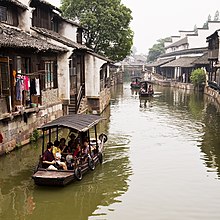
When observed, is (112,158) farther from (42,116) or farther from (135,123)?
(135,123)

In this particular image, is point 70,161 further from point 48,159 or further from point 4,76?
point 4,76

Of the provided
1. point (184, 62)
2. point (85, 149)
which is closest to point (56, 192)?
point (85, 149)

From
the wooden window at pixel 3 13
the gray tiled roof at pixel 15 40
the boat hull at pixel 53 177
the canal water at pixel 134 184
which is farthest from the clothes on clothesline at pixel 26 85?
the boat hull at pixel 53 177

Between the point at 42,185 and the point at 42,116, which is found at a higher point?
the point at 42,116

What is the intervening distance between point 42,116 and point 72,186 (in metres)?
8.03

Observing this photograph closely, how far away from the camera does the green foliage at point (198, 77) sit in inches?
1837

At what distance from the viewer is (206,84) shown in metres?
46.7

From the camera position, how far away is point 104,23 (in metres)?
37.1

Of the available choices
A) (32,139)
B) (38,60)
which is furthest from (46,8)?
(32,139)

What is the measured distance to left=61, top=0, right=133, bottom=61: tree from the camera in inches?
1451

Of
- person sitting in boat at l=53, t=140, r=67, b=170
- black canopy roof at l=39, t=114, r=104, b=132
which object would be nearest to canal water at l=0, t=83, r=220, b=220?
person sitting in boat at l=53, t=140, r=67, b=170

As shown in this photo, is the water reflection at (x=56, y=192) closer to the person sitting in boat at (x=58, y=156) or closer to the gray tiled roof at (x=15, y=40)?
the person sitting in boat at (x=58, y=156)

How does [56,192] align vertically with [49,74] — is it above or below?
below

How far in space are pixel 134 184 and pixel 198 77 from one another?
37415 mm
